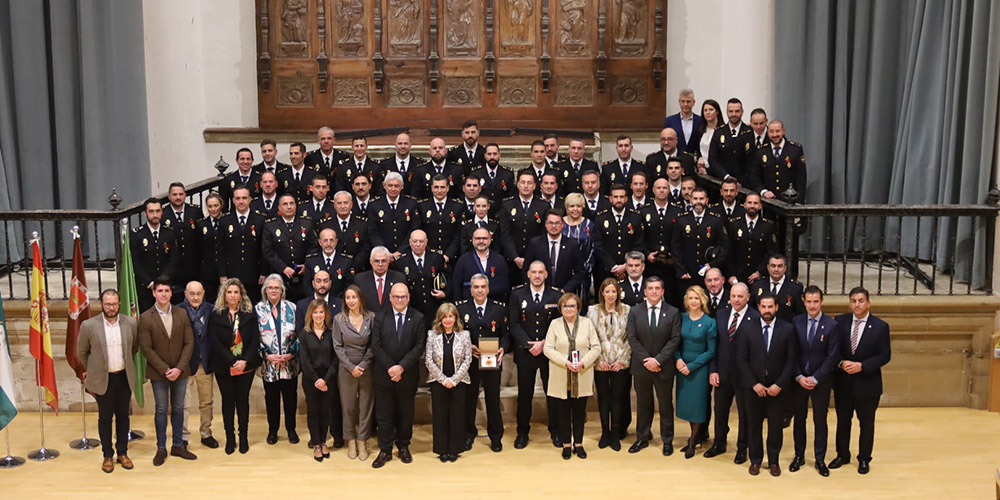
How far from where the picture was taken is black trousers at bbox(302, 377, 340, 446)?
8188 millimetres

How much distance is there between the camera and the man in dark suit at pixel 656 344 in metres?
8.06

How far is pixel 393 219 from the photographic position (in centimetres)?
909

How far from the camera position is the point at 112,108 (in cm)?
1126

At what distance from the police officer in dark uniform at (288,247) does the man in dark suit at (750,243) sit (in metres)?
3.20

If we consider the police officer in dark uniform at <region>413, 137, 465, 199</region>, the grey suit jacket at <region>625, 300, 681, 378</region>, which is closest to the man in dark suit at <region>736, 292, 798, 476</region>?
the grey suit jacket at <region>625, 300, 681, 378</region>

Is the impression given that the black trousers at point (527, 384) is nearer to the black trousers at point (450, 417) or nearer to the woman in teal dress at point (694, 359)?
the black trousers at point (450, 417)

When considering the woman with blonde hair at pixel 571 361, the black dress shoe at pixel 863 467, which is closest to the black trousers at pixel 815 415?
the black dress shoe at pixel 863 467

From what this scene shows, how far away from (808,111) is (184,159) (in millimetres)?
6357

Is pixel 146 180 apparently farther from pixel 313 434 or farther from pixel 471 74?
pixel 313 434

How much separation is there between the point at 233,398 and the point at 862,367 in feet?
14.1

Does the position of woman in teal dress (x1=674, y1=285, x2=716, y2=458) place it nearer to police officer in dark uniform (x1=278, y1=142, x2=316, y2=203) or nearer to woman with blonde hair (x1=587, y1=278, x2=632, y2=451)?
woman with blonde hair (x1=587, y1=278, x2=632, y2=451)

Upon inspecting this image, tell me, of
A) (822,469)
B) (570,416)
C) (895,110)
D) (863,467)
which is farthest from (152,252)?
(895,110)

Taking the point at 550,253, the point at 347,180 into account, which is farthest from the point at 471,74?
the point at 550,253

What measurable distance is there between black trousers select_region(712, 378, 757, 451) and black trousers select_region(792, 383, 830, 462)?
34 centimetres
